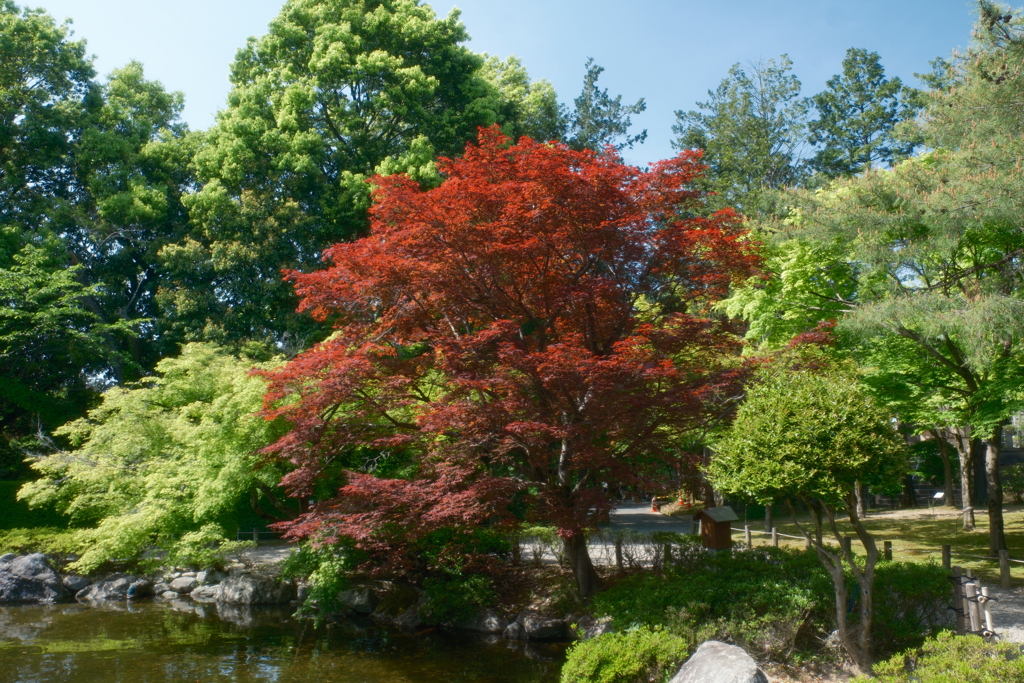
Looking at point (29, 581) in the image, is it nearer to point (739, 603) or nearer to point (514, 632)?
point (514, 632)

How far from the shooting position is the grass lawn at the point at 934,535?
1306 centimetres

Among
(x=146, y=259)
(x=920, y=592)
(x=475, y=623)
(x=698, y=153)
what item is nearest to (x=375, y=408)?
(x=475, y=623)

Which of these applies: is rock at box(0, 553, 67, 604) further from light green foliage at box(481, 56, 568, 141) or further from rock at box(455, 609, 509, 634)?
light green foliage at box(481, 56, 568, 141)

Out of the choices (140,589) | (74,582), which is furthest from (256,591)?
(74,582)

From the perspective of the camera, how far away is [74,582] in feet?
51.4

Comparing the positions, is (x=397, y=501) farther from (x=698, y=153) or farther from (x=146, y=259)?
(x=146, y=259)

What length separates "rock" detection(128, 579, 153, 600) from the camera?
15.3 meters

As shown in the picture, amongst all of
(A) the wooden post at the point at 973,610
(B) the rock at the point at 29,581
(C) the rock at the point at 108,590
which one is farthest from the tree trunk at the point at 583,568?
(B) the rock at the point at 29,581

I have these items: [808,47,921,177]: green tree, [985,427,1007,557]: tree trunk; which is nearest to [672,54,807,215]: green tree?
[808,47,921,177]: green tree

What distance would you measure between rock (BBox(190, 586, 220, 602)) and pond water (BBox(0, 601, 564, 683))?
1.03 meters

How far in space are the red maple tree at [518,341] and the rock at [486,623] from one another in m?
1.74

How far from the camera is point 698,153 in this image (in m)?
10.6

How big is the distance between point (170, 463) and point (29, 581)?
4.78 metres

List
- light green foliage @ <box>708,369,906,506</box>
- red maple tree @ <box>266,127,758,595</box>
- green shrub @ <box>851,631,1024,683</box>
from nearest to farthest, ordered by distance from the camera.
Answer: green shrub @ <box>851,631,1024,683</box>
light green foliage @ <box>708,369,906,506</box>
red maple tree @ <box>266,127,758,595</box>
